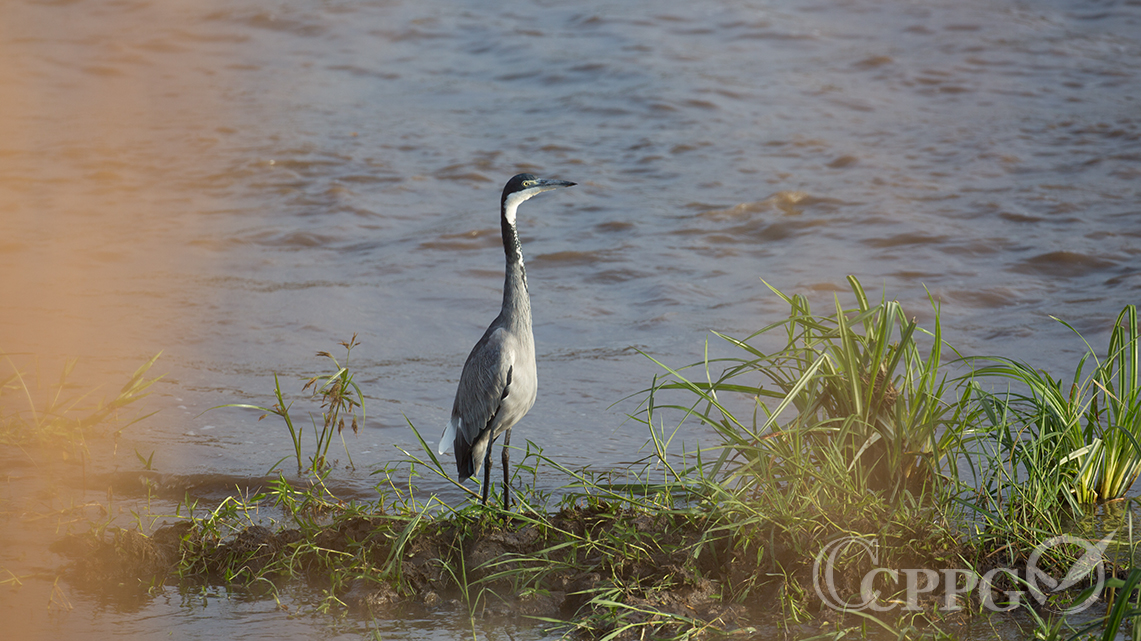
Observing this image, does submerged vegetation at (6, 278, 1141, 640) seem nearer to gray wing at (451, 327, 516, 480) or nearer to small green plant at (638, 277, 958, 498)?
small green plant at (638, 277, 958, 498)

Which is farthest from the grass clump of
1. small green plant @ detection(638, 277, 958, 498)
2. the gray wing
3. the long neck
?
small green plant @ detection(638, 277, 958, 498)

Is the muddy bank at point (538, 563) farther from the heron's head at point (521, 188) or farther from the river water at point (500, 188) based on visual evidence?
the heron's head at point (521, 188)

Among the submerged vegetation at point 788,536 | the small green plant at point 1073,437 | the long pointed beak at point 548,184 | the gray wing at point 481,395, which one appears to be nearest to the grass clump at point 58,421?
the submerged vegetation at point 788,536

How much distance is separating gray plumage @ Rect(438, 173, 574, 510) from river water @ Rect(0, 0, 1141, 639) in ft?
1.40

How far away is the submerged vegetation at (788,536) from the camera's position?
126 inches

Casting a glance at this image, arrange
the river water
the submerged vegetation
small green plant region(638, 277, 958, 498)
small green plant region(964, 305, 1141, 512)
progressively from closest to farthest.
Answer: the submerged vegetation
small green plant region(638, 277, 958, 498)
small green plant region(964, 305, 1141, 512)
the river water

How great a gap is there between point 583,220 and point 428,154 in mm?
2225

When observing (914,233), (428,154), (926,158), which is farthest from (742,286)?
(428,154)

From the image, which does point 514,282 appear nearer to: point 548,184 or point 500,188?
point 548,184

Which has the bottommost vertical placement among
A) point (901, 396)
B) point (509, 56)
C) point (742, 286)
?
point (742, 286)

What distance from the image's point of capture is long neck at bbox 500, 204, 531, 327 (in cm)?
407

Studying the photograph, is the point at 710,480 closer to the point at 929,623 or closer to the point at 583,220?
the point at 929,623

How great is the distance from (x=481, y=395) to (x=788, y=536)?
134 cm

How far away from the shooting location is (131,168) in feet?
32.3
